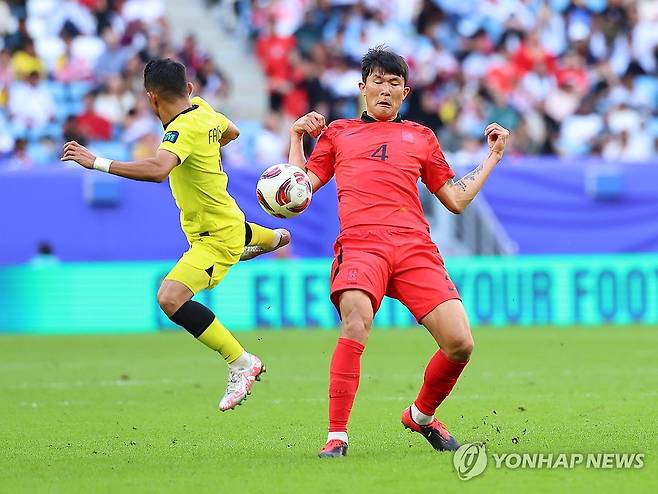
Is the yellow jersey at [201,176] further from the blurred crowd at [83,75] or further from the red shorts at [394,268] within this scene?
the blurred crowd at [83,75]

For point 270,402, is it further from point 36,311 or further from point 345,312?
point 36,311

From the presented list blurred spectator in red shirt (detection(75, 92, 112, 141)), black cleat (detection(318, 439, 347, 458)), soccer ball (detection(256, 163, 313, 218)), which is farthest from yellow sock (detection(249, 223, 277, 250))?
blurred spectator in red shirt (detection(75, 92, 112, 141))

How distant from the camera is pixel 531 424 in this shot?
847 centimetres

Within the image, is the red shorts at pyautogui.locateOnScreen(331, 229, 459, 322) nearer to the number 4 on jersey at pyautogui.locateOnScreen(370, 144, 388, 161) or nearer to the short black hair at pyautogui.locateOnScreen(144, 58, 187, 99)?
the number 4 on jersey at pyautogui.locateOnScreen(370, 144, 388, 161)

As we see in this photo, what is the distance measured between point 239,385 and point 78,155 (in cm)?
185

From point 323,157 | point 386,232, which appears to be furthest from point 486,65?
point 386,232

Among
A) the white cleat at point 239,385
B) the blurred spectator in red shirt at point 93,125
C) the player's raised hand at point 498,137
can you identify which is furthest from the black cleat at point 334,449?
the blurred spectator in red shirt at point 93,125

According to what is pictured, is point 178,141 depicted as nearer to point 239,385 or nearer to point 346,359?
point 239,385

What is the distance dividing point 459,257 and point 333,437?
1133 cm

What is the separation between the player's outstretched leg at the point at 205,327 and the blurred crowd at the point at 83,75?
9.67 m

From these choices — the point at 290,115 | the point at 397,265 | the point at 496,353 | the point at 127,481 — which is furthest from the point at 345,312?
the point at 290,115

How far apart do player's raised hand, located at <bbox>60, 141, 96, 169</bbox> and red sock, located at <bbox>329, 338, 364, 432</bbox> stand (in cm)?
164

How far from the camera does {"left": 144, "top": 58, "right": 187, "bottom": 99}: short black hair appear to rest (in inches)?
322

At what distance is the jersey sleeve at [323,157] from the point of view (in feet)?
24.5
